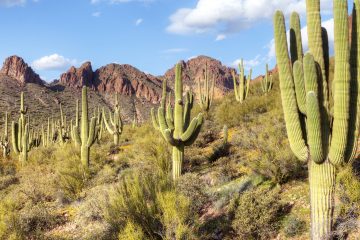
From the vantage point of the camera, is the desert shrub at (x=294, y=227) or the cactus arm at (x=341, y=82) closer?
the cactus arm at (x=341, y=82)

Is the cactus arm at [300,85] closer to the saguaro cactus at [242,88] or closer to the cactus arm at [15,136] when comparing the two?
the saguaro cactus at [242,88]

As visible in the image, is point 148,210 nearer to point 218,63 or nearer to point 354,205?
point 354,205

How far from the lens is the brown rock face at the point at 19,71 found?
3686 inches

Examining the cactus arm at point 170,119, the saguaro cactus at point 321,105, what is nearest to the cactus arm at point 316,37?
the saguaro cactus at point 321,105

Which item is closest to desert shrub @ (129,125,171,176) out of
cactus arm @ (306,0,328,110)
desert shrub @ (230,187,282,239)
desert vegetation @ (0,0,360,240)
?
desert vegetation @ (0,0,360,240)

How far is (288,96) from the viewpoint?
21.8 feet

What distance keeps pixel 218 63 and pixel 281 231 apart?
114 meters

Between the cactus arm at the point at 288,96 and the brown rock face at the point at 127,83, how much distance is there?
99.1 m

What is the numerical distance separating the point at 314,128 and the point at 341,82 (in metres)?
0.86

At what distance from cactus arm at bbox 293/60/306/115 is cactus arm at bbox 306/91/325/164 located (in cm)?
42

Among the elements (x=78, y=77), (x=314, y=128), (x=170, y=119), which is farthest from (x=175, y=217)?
(x=78, y=77)

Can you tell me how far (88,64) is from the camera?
119750 millimetres

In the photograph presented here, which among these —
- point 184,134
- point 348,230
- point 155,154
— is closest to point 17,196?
point 155,154

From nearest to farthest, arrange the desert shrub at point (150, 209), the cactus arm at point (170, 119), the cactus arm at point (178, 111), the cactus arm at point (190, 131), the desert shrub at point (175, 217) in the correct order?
the desert shrub at point (175, 217)
the desert shrub at point (150, 209)
the cactus arm at point (190, 131)
the cactus arm at point (178, 111)
the cactus arm at point (170, 119)
